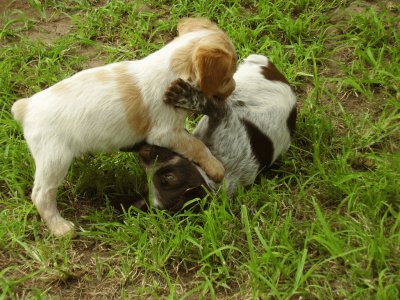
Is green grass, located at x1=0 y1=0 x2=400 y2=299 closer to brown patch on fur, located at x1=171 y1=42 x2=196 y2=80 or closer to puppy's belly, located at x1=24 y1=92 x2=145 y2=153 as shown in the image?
puppy's belly, located at x1=24 y1=92 x2=145 y2=153

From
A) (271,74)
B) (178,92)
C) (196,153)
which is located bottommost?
(196,153)

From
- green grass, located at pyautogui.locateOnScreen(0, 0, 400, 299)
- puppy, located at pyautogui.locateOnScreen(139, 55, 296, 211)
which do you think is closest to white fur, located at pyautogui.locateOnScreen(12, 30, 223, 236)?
puppy, located at pyautogui.locateOnScreen(139, 55, 296, 211)

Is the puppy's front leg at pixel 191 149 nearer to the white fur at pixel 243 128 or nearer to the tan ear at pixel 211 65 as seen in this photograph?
the white fur at pixel 243 128

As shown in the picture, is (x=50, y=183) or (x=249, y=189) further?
(x=249, y=189)

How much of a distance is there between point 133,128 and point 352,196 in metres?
1.57

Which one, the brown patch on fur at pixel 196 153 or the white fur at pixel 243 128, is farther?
the white fur at pixel 243 128

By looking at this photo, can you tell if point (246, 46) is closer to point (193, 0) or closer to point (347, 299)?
point (193, 0)

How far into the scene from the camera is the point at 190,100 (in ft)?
12.8

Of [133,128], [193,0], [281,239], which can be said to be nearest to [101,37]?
[193,0]

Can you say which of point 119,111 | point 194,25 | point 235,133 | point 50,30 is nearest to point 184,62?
point 194,25

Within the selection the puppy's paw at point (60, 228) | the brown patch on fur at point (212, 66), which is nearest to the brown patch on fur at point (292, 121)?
the brown patch on fur at point (212, 66)

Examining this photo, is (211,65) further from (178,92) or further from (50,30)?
(50,30)

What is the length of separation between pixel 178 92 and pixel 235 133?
0.65 metres

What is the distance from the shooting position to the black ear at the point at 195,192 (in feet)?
12.4
